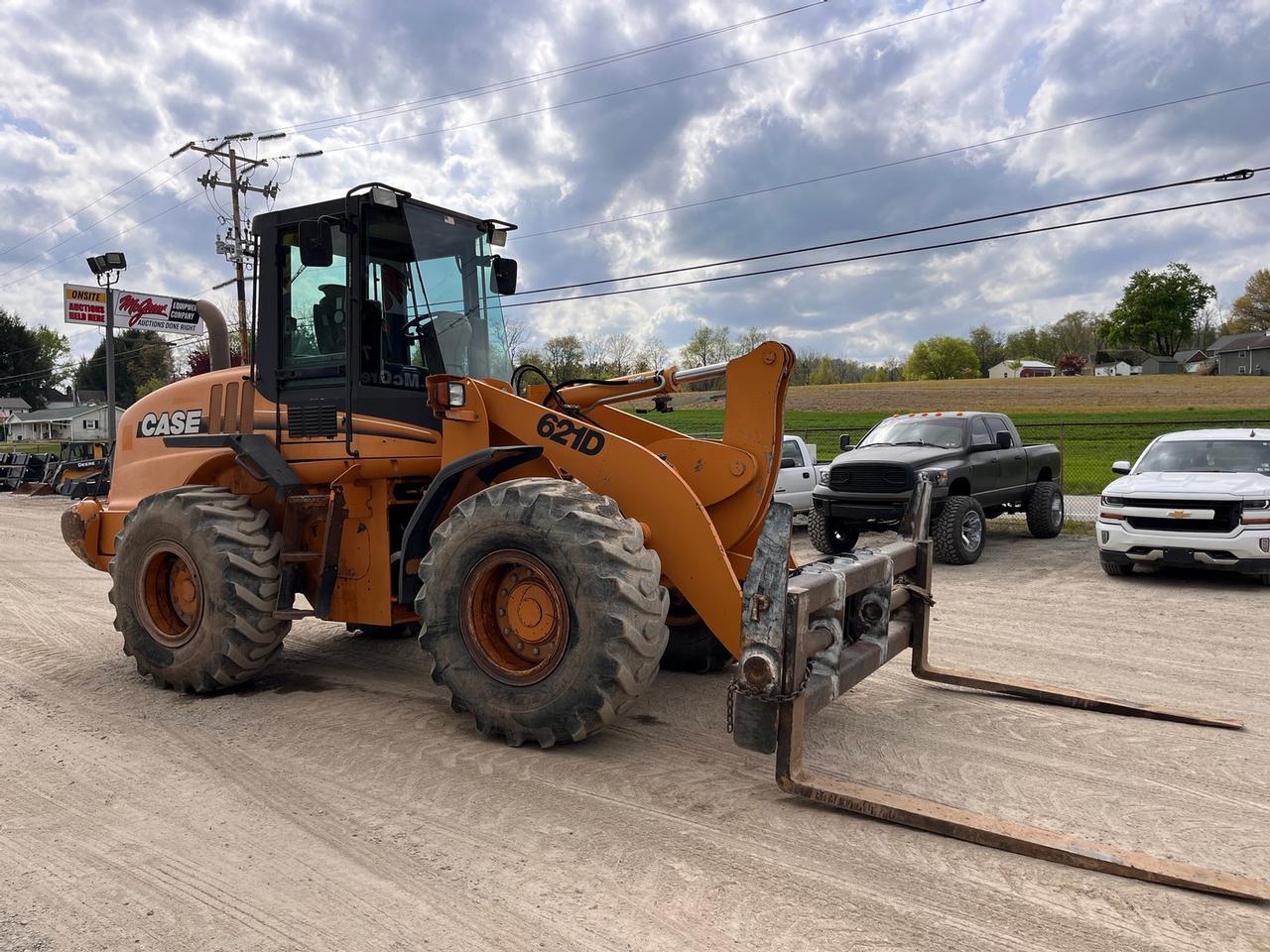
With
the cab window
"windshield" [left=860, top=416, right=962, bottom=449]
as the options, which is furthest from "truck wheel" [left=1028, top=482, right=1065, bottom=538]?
the cab window

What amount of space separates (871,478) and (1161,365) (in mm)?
91794

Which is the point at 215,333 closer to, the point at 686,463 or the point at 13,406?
the point at 686,463

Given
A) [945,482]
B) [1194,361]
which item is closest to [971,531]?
[945,482]

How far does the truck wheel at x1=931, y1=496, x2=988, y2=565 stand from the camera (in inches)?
484

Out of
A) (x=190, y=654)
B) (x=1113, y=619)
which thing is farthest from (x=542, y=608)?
(x=1113, y=619)

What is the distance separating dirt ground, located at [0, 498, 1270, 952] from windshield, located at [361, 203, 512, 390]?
7.20 ft

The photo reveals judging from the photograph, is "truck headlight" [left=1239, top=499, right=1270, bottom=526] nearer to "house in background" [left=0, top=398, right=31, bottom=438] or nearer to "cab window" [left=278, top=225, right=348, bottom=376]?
"cab window" [left=278, top=225, right=348, bottom=376]

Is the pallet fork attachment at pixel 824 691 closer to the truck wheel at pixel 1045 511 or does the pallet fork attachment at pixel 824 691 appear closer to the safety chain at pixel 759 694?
the safety chain at pixel 759 694

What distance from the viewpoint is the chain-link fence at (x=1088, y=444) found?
19500 mm

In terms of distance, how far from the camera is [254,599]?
5.63m

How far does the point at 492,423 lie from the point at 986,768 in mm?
3369

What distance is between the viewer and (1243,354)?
87375mm

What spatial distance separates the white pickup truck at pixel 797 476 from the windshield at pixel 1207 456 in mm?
4927

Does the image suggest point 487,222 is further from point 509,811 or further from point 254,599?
point 509,811
